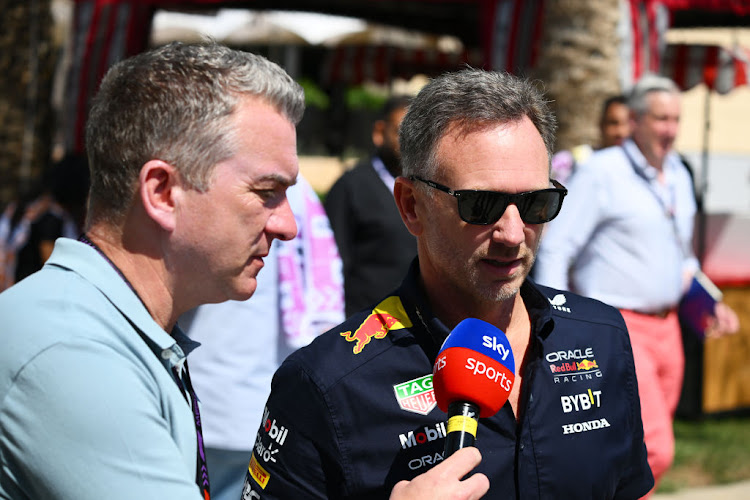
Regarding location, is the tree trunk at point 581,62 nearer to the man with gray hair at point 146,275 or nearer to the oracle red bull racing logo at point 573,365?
the oracle red bull racing logo at point 573,365

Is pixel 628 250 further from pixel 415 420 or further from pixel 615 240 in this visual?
pixel 415 420

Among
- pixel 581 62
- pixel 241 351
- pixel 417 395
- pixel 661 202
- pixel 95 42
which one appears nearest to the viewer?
pixel 417 395

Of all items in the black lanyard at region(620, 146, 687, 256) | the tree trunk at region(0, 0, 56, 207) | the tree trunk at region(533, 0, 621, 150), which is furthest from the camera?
the tree trunk at region(0, 0, 56, 207)

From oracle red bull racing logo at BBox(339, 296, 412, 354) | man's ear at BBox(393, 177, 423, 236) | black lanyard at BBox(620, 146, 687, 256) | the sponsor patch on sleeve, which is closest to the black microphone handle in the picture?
oracle red bull racing logo at BBox(339, 296, 412, 354)

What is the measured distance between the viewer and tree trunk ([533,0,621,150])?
22.1ft

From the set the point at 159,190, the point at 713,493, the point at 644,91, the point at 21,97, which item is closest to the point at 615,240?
the point at 644,91

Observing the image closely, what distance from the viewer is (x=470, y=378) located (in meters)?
1.66

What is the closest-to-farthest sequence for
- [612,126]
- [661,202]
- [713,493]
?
1. [661,202]
2. [713,493]
3. [612,126]

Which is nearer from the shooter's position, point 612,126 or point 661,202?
point 661,202

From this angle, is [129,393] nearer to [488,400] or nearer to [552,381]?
[488,400]

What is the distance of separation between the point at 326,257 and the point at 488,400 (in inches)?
79.6

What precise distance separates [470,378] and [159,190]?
0.68 m

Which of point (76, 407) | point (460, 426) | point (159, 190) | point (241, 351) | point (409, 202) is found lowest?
point (241, 351)

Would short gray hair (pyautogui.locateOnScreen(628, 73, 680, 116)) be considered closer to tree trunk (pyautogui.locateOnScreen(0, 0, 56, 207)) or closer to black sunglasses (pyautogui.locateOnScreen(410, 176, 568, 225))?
black sunglasses (pyautogui.locateOnScreen(410, 176, 568, 225))
